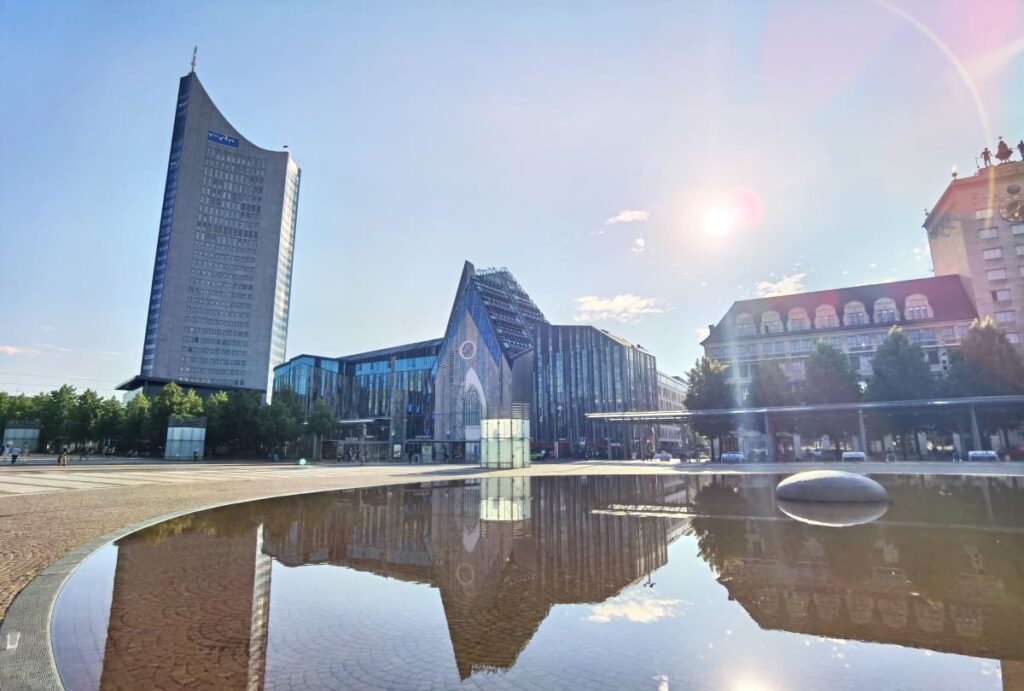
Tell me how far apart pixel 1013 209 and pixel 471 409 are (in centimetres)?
8012

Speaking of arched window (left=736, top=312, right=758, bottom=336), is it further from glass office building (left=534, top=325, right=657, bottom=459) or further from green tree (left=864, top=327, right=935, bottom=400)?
green tree (left=864, top=327, right=935, bottom=400)

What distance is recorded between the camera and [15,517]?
1385 centimetres

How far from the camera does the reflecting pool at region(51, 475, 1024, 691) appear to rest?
474 cm

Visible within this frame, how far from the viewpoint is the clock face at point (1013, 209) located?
68688 millimetres

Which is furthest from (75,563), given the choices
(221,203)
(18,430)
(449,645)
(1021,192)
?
(221,203)

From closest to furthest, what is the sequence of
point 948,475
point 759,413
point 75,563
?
point 75,563 → point 948,475 → point 759,413

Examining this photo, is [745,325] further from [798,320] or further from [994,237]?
[994,237]

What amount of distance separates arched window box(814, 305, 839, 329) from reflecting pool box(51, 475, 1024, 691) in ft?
235

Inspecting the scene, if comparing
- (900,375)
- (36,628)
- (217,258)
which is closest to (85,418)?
(36,628)

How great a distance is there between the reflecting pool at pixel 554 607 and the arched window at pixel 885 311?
72395mm

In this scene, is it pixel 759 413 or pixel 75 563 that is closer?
pixel 75 563

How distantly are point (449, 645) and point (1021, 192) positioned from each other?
96.0 m

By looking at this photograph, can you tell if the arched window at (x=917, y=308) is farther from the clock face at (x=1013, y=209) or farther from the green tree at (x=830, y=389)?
the green tree at (x=830, y=389)

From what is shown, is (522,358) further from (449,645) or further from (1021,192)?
(449,645)
